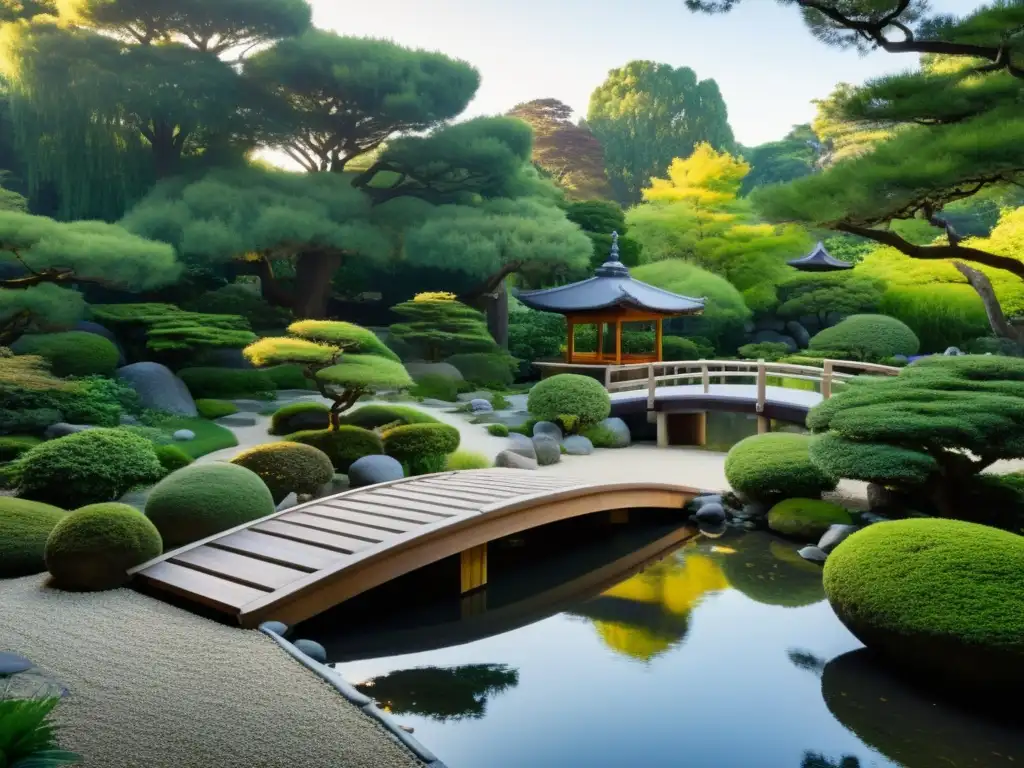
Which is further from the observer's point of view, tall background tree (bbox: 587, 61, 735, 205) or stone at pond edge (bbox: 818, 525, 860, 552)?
tall background tree (bbox: 587, 61, 735, 205)

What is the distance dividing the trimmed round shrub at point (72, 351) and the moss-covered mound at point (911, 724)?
988 centimetres

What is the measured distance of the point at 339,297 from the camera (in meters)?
Result: 18.6

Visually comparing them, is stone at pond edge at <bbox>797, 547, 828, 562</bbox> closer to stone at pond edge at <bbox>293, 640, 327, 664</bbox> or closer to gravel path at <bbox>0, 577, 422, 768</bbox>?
stone at pond edge at <bbox>293, 640, 327, 664</bbox>

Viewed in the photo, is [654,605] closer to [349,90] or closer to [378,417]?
[378,417]

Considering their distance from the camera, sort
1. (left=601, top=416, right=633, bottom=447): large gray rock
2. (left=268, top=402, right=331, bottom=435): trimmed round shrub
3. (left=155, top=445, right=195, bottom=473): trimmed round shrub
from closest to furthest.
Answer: (left=155, top=445, right=195, bottom=473): trimmed round shrub
(left=268, top=402, right=331, bottom=435): trimmed round shrub
(left=601, top=416, right=633, bottom=447): large gray rock

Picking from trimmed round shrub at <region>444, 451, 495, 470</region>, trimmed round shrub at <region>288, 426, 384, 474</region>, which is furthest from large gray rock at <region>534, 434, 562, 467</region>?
trimmed round shrub at <region>288, 426, 384, 474</region>

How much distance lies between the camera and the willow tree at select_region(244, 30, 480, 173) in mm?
16141

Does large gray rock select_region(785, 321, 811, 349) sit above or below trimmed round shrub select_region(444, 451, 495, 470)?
above

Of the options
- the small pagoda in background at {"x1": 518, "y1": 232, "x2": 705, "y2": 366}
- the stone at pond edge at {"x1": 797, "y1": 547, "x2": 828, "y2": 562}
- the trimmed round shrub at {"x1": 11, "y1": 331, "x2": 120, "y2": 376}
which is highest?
the small pagoda in background at {"x1": 518, "y1": 232, "x2": 705, "y2": 366}

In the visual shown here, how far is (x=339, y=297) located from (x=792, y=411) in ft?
34.4

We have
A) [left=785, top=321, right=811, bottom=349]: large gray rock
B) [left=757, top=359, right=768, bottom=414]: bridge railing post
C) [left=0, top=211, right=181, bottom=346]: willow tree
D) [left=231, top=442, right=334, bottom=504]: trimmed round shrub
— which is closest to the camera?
[left=231, top=442, right=334, bottom=504]: trimmed round shrub

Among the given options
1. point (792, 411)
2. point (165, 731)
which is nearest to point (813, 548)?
point (792, 411)

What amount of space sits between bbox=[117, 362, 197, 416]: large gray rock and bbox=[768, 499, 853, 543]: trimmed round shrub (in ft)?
24.9

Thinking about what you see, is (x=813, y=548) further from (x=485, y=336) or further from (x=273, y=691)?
(x=485, y=336)
